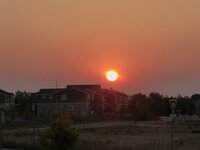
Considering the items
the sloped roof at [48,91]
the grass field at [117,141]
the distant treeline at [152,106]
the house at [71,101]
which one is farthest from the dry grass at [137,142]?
the sloped roof at [48,91]

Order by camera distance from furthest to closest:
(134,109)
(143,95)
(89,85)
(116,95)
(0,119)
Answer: (116,95)
(89,85)
(143,95)
(134,109)
(0,119)

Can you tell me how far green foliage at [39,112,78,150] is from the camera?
25.8 meters

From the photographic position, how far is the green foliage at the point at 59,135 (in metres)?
25.8

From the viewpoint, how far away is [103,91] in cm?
15675

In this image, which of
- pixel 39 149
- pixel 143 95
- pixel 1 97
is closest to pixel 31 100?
pixel 1 97

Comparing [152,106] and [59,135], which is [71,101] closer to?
[152,106]

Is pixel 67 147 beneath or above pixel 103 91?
beneath

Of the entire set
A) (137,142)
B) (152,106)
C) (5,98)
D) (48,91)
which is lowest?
(137,142)

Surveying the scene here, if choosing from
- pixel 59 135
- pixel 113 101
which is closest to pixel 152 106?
Result: pixel 113 101

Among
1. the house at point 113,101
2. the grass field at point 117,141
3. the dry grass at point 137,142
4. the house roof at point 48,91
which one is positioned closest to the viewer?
the dry grass at point 137,142

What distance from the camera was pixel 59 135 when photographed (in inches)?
1016

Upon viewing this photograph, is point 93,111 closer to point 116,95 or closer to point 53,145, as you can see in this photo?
point 116,95

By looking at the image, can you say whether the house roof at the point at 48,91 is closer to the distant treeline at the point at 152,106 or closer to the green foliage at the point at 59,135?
the distant treeline at the point at 152,106

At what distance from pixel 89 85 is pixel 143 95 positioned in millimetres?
19673
